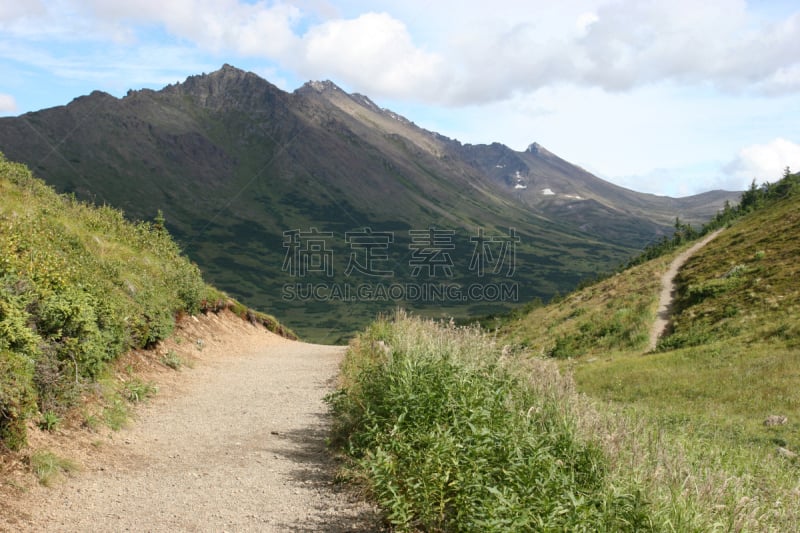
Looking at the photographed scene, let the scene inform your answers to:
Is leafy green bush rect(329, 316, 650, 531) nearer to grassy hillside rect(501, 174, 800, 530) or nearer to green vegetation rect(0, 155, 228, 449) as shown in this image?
grassy hillside rect(501, 174, 800, 530)

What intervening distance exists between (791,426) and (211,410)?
1329 centimetres

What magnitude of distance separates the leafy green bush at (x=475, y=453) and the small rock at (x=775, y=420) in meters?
7.28

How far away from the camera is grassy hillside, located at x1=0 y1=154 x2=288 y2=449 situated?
27.2 feet

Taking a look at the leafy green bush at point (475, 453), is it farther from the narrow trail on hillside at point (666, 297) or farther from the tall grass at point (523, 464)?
the narrow trail on hillside at point (666, 297)

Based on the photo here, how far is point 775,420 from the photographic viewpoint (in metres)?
12.5

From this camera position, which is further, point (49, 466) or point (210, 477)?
point (210, 477)

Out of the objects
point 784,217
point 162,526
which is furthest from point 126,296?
point 784,217

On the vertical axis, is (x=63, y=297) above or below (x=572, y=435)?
above

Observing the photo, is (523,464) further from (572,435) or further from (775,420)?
(775,420)

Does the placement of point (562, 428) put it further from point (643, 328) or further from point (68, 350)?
point (643, 328)

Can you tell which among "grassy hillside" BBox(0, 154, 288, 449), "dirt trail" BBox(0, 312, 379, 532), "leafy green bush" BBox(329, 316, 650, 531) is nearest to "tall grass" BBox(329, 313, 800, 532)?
"leafy green bush" BBox(329, 316, 650, 531)

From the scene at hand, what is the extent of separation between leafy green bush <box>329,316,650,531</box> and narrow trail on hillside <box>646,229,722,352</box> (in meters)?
18.4

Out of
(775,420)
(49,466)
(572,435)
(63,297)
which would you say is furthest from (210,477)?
(775,420)

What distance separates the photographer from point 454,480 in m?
6.14
